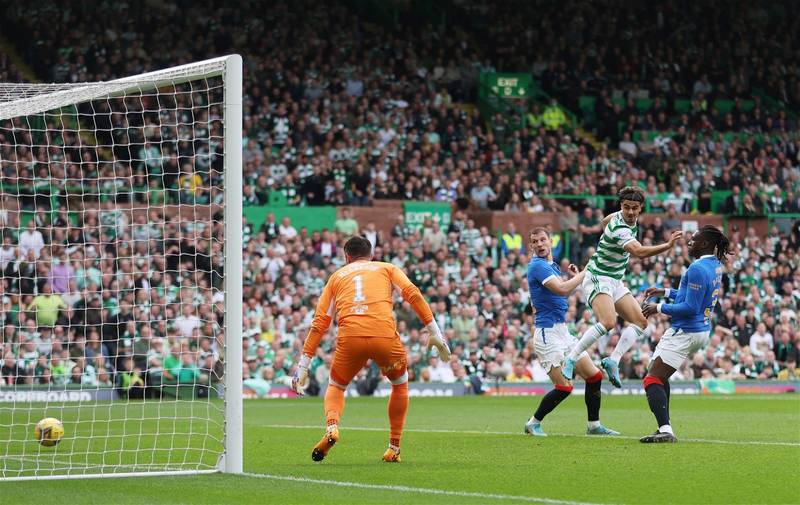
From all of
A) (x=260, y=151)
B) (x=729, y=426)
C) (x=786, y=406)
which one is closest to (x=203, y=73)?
(x=729, y=426)

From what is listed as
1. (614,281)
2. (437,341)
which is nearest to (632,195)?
(614,281)

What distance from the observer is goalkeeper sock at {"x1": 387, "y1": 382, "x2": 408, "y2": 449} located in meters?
11.3

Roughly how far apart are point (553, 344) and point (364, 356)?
12.8 feet

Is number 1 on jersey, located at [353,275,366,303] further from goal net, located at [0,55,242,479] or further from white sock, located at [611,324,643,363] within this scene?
white sock, located at [611,324,643,363]

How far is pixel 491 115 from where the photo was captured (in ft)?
118

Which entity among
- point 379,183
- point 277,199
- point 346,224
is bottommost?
point 346,224

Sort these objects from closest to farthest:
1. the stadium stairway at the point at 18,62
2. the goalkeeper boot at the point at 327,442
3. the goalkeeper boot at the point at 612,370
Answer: the goalkeeper boot at the point at 327,442 → the goalkeeper boot at the point at 612,370 → the stadium stairway at the point at 18,62

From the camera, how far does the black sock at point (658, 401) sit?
41.7ft

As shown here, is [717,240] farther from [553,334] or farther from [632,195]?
[553,334]

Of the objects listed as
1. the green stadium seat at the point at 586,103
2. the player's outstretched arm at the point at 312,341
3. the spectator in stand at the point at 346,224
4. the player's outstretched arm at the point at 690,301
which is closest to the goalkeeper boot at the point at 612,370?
the player's outstretched arm at the point at 690,301

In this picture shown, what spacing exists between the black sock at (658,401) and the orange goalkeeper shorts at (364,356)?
2815 millimetres

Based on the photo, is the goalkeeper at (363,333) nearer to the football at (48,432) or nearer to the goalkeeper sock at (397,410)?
the goalkeeper sock at (397,410)

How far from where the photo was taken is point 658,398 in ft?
41.7

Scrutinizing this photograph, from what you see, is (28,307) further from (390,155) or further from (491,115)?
(491,115)
